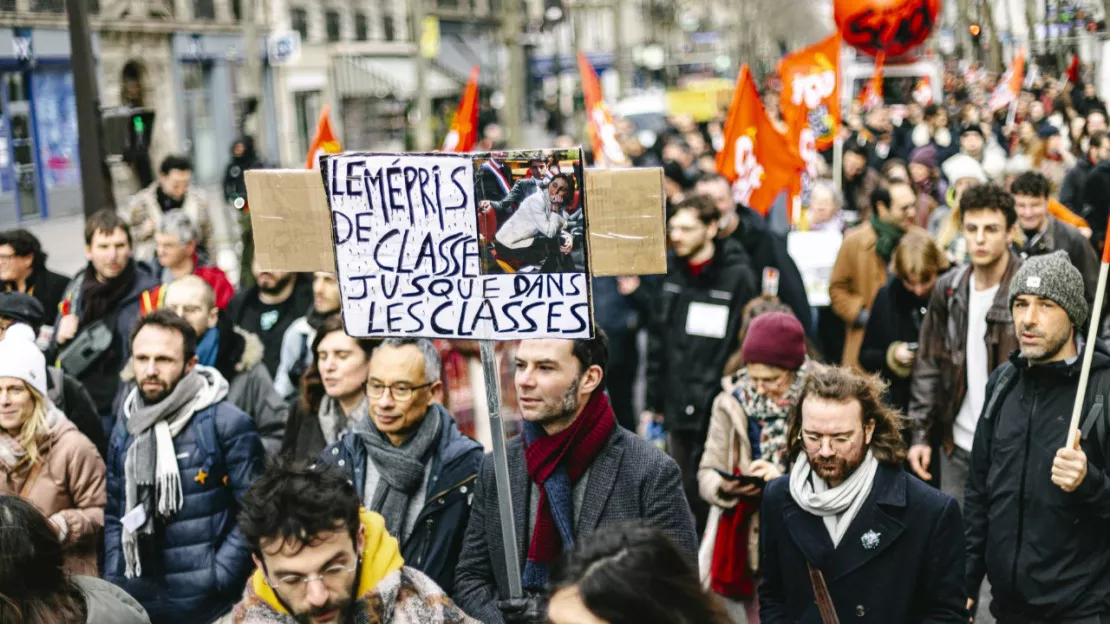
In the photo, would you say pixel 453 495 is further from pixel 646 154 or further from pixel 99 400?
pixel 646 154

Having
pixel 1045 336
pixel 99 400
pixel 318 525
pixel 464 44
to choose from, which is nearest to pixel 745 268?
pixel 1045 336

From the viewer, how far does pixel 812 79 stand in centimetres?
1280

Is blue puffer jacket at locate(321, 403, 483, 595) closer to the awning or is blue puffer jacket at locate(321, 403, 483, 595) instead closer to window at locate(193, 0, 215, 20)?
window at locate(193, 0, 215, 20)

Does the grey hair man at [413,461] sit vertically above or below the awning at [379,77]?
below

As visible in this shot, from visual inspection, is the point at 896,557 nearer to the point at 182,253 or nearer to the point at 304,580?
the point at 304,580

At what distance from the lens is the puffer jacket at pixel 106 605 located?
3.25 meters

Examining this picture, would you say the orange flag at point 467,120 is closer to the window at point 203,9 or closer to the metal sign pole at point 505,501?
the metal sign pole at point 505,501

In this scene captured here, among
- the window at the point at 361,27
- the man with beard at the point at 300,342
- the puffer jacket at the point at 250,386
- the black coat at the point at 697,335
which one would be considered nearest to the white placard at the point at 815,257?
the black coat at the point at 697,335

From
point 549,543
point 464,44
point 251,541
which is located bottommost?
point 549,543

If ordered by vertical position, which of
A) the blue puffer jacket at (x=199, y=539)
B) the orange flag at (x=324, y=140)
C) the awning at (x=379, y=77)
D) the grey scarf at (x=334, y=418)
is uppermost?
the awning at (x=379, y=77)

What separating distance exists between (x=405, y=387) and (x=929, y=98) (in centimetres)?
2378

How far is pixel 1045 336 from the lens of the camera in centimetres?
423

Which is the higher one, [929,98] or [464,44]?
[464,44]

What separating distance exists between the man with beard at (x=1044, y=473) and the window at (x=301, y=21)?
38333 millimetres
